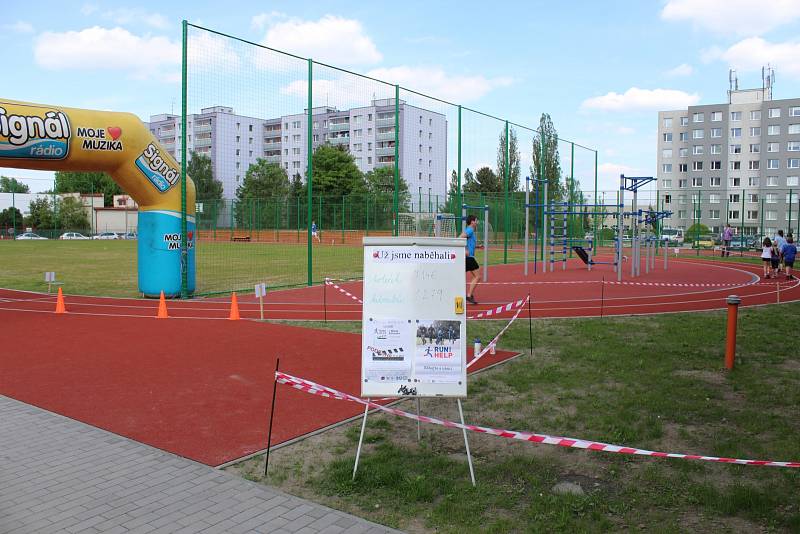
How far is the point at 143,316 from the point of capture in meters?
13.4

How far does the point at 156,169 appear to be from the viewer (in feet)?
49.5

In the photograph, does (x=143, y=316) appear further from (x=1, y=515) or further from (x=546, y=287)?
(x=546, y=287)

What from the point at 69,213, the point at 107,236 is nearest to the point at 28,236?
the point at 107,236

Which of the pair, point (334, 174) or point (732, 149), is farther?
point (732, 149)

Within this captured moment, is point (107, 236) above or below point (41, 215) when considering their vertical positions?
below

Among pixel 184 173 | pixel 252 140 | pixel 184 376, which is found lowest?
pixel 184 376

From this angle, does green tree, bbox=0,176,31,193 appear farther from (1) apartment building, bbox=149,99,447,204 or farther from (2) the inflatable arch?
(2) the inflatable arch

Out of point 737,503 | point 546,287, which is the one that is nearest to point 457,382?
point 737,503

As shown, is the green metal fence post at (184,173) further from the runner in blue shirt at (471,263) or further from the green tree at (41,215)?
the green tree at (41,215)

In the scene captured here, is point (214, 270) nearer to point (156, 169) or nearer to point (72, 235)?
point (156, 169)

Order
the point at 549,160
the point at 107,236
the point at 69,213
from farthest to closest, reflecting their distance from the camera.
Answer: the point at 69,213
the point at 107,236
the point at 549,160

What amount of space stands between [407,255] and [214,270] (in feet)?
73.5

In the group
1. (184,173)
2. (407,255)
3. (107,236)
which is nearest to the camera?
(407,255)

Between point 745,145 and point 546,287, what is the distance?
74896mm
